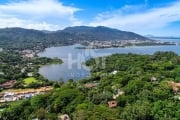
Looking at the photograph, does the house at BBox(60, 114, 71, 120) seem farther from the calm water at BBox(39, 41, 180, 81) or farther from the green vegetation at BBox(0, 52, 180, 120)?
the calm water at BBox(39, 41, 180, 81)

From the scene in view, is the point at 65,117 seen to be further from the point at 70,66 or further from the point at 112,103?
the point at 70,66

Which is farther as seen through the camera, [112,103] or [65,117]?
[112,103]

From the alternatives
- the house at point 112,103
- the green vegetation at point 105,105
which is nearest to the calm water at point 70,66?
the green vegetation at point 105,105

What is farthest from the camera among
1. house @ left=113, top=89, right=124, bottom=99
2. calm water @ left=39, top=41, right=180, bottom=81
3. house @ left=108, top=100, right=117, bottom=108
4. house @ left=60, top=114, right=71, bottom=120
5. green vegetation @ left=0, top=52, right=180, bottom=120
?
calm water @ left=39, top=41, right=180, bottom=81

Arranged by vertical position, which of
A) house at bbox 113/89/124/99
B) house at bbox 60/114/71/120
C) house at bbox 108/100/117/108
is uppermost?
house at bbox 113/89/124/99

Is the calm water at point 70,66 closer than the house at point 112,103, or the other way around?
the house at point 112,103

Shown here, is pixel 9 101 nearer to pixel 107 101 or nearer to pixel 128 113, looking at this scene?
pixel 107 101

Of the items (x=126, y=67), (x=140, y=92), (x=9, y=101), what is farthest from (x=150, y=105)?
(x=126, y=67)

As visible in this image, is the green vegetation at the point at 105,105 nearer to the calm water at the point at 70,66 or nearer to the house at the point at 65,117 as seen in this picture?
the house at the point at 65,117

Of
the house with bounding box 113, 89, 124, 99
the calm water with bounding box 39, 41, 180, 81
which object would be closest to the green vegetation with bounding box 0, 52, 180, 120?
the house with bounding box 113, 89, 124, 99

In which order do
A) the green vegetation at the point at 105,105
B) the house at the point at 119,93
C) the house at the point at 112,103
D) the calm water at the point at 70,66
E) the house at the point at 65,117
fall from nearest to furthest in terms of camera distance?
the green vegetation at the point at 105,105 < the house at the point at 65,117 < the house at the point at 112,103 < the house at the point at 119,93 < the calm water at the point at 70,66

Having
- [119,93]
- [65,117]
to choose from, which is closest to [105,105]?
[65,117]
